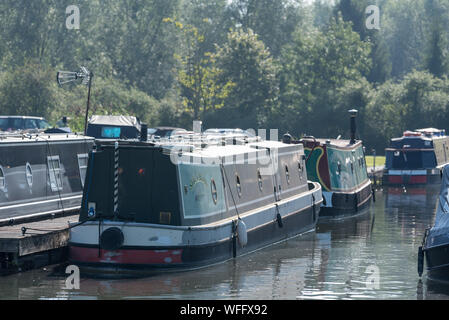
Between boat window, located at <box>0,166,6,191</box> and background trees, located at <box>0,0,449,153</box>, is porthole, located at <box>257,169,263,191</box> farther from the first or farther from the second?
background trees, located at <box>0,0,449,153</box>

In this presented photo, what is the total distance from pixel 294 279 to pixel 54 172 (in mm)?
6905

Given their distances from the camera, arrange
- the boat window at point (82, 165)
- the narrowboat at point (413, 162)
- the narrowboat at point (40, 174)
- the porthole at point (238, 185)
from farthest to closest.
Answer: the narrowboat at point (413, 162) < the boat window at point (82, 165) < the porthole at point (238, 185) < the narrowboat at point (40, 174)

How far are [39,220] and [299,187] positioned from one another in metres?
8.48

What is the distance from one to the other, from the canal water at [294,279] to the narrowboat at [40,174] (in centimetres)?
236

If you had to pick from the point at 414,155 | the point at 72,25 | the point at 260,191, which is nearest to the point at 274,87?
the point at 72,25

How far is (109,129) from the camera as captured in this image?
122ft

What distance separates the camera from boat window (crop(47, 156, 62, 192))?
2166 centimetres

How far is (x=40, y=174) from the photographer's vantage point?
834 inches

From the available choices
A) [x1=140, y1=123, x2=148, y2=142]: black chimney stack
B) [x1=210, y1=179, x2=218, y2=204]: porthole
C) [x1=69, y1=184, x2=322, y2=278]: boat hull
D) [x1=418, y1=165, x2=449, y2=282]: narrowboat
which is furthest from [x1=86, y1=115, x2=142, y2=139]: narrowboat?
[x1=418, y1=165, x2=449, y2=282]: narrowboat

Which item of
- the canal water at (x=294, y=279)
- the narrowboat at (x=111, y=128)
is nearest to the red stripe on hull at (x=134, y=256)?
the canal water at (x=294, y=279)

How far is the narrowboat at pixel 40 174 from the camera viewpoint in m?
19.9

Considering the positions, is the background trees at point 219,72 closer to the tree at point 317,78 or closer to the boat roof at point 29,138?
the tree at point 317,78

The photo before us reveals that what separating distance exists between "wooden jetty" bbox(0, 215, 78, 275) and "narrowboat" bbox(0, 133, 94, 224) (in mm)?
892

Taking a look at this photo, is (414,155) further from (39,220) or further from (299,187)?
(39,220)
